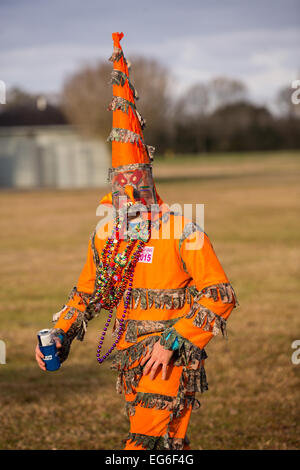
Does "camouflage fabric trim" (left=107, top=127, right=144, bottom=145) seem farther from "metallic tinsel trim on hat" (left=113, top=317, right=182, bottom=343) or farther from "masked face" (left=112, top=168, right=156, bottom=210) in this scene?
"metallic tinsel trim on hat" (left=113, top=317, right=182, bottom=343)

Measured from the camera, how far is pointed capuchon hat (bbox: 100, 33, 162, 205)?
3.12 m

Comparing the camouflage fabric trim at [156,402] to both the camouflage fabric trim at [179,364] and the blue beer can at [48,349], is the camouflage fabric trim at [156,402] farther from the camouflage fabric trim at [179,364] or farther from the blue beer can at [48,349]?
the blue beer can at [48,349]

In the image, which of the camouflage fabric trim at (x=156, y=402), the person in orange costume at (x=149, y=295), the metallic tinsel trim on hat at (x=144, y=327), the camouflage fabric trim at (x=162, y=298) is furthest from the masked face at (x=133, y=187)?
the camouflage fabric trim at (x=156, y=402)

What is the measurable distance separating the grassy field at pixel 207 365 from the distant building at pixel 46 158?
2103 cm

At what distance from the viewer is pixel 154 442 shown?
9.62ft

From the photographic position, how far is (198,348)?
287 centimetres

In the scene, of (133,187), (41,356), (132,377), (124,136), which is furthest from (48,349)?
(124,136)

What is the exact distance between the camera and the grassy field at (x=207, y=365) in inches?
191

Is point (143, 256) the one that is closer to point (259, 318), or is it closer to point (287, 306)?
point (259, 318)

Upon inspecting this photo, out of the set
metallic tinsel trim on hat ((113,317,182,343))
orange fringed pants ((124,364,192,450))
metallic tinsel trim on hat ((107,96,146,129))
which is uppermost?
metallic tinsel trim on hat ((107,96,146,129))

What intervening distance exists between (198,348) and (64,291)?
7374 mm

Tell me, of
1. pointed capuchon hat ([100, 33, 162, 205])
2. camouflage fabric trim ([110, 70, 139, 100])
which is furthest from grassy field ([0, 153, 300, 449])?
camouflage fabric trim ([110, 70, 139, 100])

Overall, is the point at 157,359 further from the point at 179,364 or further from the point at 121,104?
the point at 121,104
